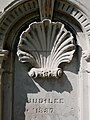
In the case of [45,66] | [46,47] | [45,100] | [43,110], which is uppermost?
[46,47]

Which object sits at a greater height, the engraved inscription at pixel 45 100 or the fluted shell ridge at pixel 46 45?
the fluted shell ridge at pixel 46 45

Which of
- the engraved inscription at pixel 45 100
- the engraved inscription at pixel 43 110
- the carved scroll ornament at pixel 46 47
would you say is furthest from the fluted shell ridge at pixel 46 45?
the engraved inscription at pixel 43 110

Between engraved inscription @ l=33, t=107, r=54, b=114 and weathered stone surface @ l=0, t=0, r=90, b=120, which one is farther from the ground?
weathered stone surface @ l=0, t=0, r=90, b=120

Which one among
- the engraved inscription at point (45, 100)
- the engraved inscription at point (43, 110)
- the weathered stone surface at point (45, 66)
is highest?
the weathered stone surface at point (45, 66)

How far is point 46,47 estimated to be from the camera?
4.58 meters

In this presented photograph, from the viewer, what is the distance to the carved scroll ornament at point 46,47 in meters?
4.49

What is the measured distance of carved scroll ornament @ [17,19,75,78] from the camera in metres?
4.49

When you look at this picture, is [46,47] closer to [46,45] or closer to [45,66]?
[46,45]

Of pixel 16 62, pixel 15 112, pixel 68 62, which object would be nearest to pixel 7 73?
pixel 16 62

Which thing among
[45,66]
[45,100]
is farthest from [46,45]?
[45,100]

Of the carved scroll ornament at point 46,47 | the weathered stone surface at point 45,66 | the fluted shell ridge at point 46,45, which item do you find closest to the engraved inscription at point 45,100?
the weathered stone surface at point 45,66

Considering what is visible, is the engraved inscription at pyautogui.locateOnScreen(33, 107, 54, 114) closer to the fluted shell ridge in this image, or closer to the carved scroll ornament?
Answer: the carved scroll ornament

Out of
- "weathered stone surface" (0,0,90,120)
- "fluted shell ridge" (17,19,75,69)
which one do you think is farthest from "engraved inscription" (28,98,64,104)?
"fluted shell ridge" (17,19,75,69)

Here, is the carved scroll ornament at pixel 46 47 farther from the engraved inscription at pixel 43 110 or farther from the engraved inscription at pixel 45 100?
the engraved inscription at pixel 43 110
